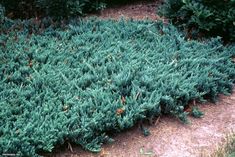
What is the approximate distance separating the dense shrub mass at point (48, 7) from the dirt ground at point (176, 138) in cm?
316

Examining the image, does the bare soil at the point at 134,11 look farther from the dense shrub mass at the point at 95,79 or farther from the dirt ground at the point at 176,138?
the dirt ground at the point at 176,138

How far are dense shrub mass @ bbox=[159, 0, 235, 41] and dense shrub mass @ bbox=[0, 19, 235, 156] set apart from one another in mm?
365

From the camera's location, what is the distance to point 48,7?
805 cm

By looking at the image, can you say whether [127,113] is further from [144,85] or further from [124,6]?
[124,6]

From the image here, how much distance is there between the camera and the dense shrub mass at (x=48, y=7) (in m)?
8.02

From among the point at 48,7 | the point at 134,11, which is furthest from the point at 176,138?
the point at 134,11

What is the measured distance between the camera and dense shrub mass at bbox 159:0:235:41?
7.55 metres

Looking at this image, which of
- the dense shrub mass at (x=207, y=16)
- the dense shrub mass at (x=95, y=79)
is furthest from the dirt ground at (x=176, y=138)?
the dense shrub mass at (x=207, y=16)

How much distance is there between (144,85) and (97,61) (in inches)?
33.7

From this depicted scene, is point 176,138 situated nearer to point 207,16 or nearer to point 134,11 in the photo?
point 207,16

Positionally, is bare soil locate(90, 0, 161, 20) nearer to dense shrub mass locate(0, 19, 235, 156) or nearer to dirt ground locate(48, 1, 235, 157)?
dense shrub mass locate(0, 19, 235, 156)

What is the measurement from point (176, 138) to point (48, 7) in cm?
371

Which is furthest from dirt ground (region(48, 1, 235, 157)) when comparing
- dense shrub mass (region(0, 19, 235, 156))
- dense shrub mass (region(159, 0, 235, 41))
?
dense shrub mass (region(159, 0, 235, 41))

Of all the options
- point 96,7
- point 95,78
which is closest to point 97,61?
point 95,78
